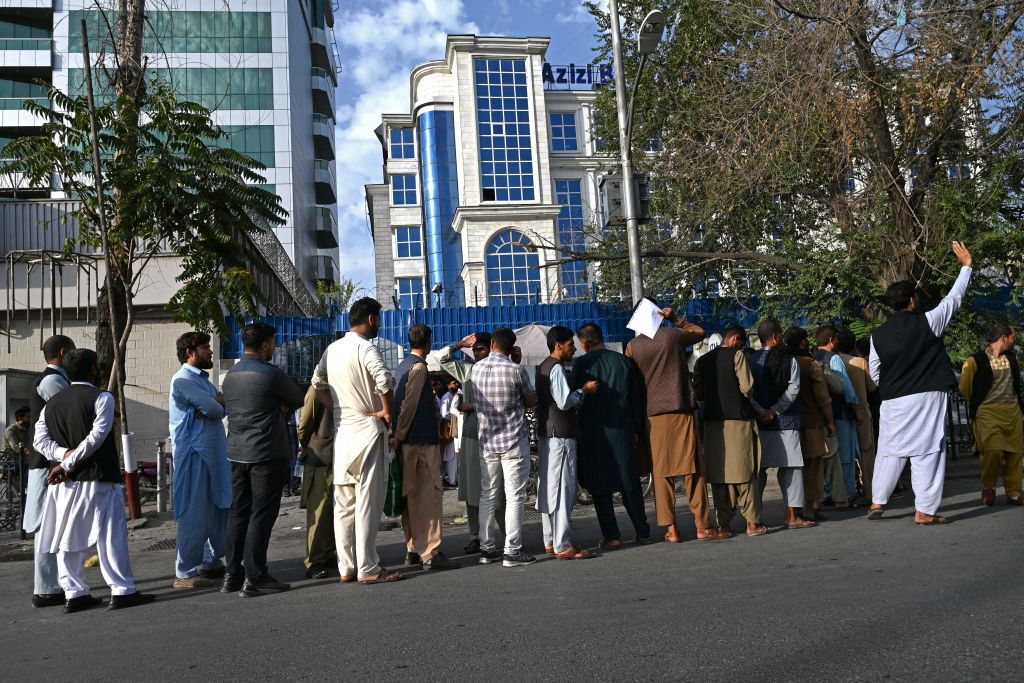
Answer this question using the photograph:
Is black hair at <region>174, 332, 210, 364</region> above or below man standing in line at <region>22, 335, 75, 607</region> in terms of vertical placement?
above

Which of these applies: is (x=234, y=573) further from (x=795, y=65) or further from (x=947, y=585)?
(x=795, y=65)

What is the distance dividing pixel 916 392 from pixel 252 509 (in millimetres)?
5506

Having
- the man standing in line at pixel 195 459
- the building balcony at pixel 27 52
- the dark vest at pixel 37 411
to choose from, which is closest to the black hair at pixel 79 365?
the dark vest at pixel 37 411

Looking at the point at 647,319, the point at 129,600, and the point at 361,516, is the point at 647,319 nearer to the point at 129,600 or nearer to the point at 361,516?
the point at 361,516

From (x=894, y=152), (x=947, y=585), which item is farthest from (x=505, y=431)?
(x=894, y=152)

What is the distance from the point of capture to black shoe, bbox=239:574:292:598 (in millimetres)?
6688

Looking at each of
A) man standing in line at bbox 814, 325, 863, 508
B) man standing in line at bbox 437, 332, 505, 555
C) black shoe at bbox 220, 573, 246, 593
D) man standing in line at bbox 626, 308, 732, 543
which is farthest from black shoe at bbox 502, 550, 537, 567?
man standing in line at bbox 814, 325, 863, 508

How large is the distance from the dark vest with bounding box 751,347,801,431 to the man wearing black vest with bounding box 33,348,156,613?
5.29m

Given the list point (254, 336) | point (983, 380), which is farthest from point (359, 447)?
point (983, 380)

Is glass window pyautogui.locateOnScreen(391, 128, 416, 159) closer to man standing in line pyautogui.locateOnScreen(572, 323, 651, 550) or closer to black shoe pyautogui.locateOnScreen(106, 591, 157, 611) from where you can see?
man standing in line pyautogui.locateOnScreen(572, 323, 651, 550)

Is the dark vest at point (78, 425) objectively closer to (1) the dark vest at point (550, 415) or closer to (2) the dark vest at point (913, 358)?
(1) the dark vest at point (550, 415)

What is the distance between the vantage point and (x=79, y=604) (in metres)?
6.55

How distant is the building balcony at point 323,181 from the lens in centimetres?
5405

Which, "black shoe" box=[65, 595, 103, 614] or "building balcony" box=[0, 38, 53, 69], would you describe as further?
"building balcony" box=[0, 38, 53, 69]
